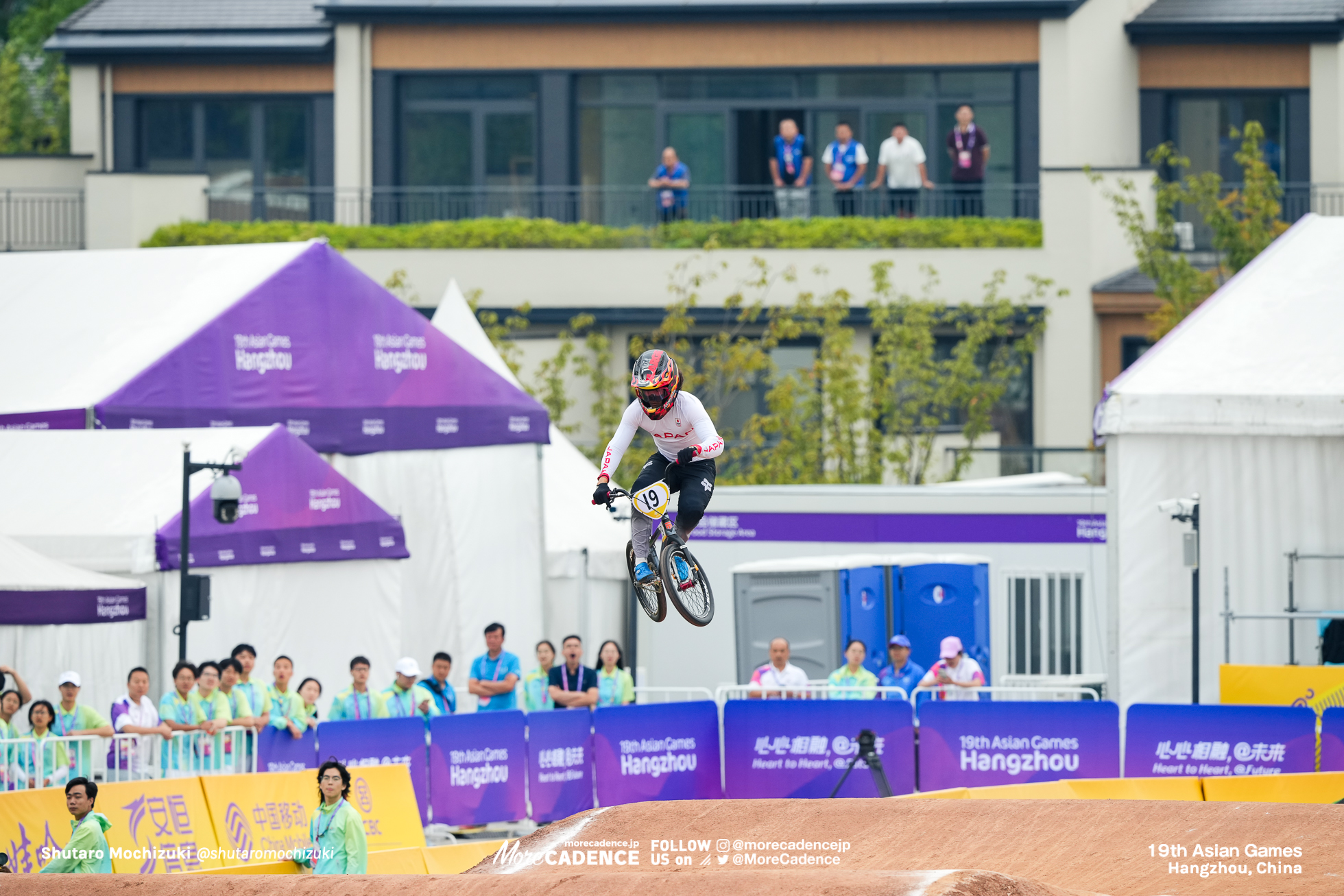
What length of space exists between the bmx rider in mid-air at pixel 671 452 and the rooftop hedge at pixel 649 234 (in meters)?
20.3

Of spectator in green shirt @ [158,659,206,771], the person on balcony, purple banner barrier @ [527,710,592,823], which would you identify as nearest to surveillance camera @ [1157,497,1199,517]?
purple banner barrier @ [527,710,592,823]

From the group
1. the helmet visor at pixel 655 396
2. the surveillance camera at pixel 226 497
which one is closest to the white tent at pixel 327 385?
the surveillance camera at pixel 226 497

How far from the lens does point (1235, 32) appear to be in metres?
33.9

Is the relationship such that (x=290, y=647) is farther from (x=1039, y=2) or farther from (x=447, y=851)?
(x=1039, y=2)

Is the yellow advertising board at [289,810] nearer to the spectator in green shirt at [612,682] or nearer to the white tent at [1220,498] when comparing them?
the spectator in green shirt at [612,682]

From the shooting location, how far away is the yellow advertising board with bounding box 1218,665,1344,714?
1703cm

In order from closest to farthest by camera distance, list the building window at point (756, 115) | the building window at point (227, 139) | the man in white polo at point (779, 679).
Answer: the man in white polo at point (779, 679), the building window at point (756, 115), the building window at point (227, 139)

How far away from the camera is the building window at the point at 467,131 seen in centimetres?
3475

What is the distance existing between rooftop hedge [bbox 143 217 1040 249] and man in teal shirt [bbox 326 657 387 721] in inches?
623

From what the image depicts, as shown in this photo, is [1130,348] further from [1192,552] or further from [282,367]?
[282,367]

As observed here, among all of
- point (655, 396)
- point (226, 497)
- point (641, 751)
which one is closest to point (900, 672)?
point (641, 751)

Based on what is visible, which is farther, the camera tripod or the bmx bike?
the camera tripod

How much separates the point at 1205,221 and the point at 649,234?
32.2 ft

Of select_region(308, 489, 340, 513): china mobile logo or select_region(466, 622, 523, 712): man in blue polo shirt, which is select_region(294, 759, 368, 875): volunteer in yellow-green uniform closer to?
select_region(466, 622, 523, 712): man in blue polo shirt
